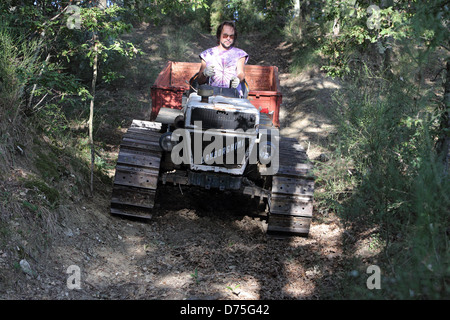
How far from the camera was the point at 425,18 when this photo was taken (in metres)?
4.12

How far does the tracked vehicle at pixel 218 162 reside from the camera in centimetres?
565

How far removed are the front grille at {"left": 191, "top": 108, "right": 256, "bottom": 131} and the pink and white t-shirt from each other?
5.50ft

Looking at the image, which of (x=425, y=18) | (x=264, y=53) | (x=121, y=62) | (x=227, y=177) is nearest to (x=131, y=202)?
(x=227, y=177)

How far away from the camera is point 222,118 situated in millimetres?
5602

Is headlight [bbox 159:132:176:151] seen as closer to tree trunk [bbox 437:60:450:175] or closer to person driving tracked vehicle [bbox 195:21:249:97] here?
person driving tracked vehicle [bbox 195:21:249:97]

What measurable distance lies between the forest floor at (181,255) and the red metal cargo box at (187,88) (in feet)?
5.01

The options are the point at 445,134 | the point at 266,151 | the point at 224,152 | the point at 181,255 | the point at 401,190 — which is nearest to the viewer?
the point at 401,190

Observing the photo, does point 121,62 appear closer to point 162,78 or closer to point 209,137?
point 162,78

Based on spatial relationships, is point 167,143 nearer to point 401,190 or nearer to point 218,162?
point 218,162

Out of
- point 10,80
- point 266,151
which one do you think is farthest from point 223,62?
point 10,80

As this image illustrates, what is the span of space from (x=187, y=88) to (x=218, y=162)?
2607mm

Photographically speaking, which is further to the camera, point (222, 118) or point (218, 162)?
point (218, 162)

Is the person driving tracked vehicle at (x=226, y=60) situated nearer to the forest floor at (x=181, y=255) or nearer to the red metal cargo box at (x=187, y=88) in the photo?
the red metal cargo box at (x=187, y=88)

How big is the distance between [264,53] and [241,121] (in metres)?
12.3
